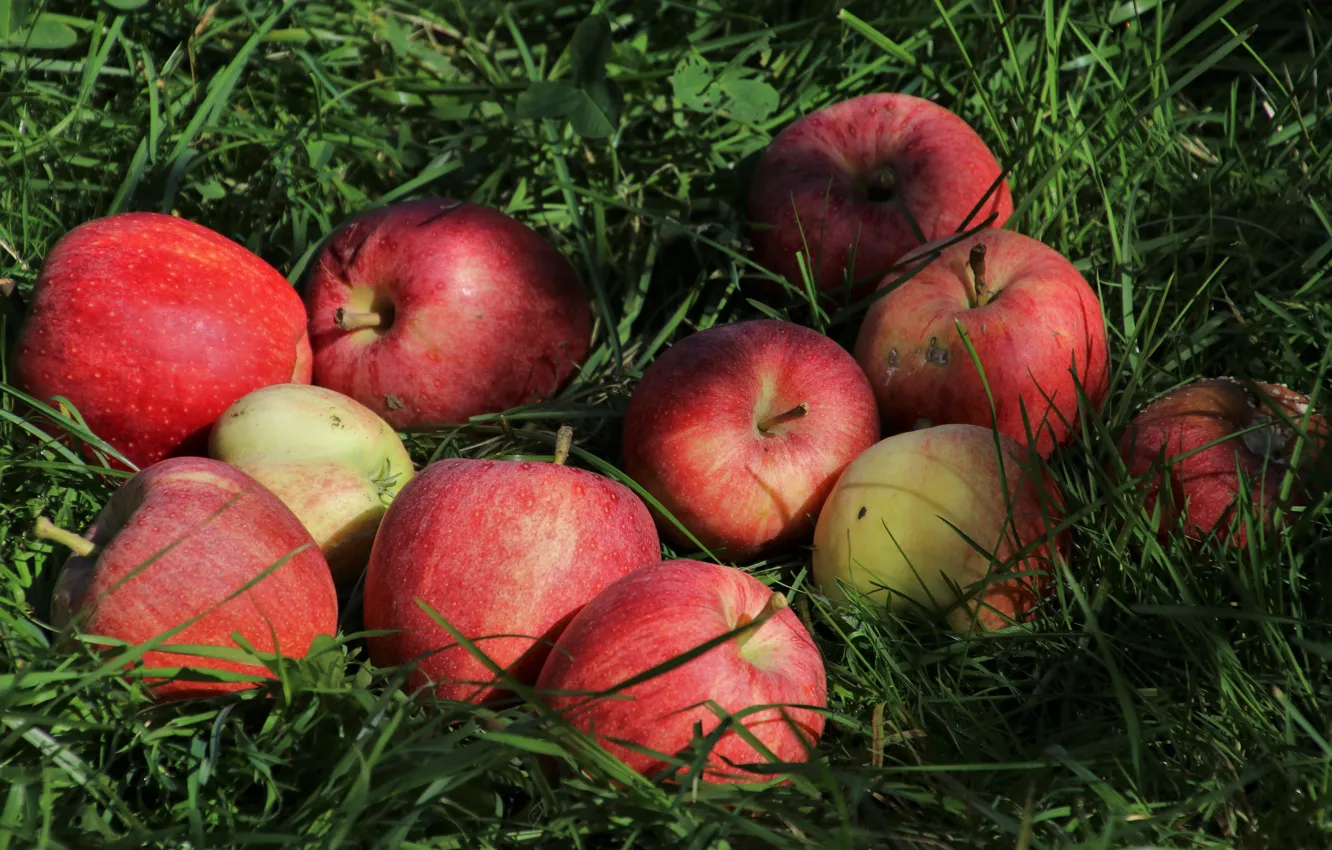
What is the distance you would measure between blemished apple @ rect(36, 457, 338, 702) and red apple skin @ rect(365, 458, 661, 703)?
6.5 inches

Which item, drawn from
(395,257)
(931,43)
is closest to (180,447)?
(395,257)

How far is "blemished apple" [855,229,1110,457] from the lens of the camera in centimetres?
238

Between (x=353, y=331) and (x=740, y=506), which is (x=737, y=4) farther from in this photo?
(x=740, y=506)

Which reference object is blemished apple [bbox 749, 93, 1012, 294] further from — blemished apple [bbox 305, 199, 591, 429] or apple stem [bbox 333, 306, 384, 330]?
apple stem [bbox 333, 306, 384, 330]

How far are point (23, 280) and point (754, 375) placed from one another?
187cm

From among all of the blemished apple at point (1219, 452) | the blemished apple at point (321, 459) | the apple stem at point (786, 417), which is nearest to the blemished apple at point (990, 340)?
the blemished apple at point (1219, 452)

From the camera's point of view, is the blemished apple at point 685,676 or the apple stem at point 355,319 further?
the apple stem at point 355,319

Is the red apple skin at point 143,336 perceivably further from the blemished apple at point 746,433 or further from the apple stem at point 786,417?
the apple stem at point 786,417

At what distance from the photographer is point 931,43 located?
336 cm

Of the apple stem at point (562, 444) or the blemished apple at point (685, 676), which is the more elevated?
the apple stem at point (562, 444)

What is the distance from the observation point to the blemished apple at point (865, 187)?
286cm

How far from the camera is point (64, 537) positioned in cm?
173

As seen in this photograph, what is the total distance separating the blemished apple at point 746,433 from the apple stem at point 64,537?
1.06 meters

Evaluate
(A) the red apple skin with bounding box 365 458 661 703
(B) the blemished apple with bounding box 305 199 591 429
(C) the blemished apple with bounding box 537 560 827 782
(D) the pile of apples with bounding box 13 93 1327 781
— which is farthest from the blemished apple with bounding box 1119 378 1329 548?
(B) the blemished apple with bounding box 305 199 591 429
